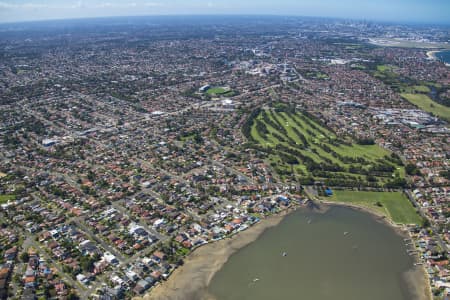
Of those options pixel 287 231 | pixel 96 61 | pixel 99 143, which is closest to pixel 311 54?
pixel 96 61

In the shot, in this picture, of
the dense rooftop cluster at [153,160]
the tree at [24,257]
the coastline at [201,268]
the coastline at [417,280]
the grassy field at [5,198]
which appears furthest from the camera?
the grassy field at [5,198]

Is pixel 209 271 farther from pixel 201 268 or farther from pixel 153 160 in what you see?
pixel 153 160

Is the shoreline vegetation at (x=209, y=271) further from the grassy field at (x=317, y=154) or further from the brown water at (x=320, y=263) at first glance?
the grassy field at (x=317, y=154)

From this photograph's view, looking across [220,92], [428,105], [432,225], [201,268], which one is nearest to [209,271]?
[201,268]

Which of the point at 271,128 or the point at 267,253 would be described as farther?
the point at 271,128

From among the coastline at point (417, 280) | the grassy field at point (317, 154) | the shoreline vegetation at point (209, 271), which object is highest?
the grassy field at point (317, 154)

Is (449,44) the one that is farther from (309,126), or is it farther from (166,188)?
(166,188)

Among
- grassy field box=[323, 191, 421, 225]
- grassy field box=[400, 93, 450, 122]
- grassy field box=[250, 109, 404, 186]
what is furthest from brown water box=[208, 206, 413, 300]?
grassy field box=[400, 93, 450, 122]

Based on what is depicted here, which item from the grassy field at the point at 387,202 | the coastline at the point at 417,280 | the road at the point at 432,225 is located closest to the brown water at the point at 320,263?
the coastline at the point at 417,280
